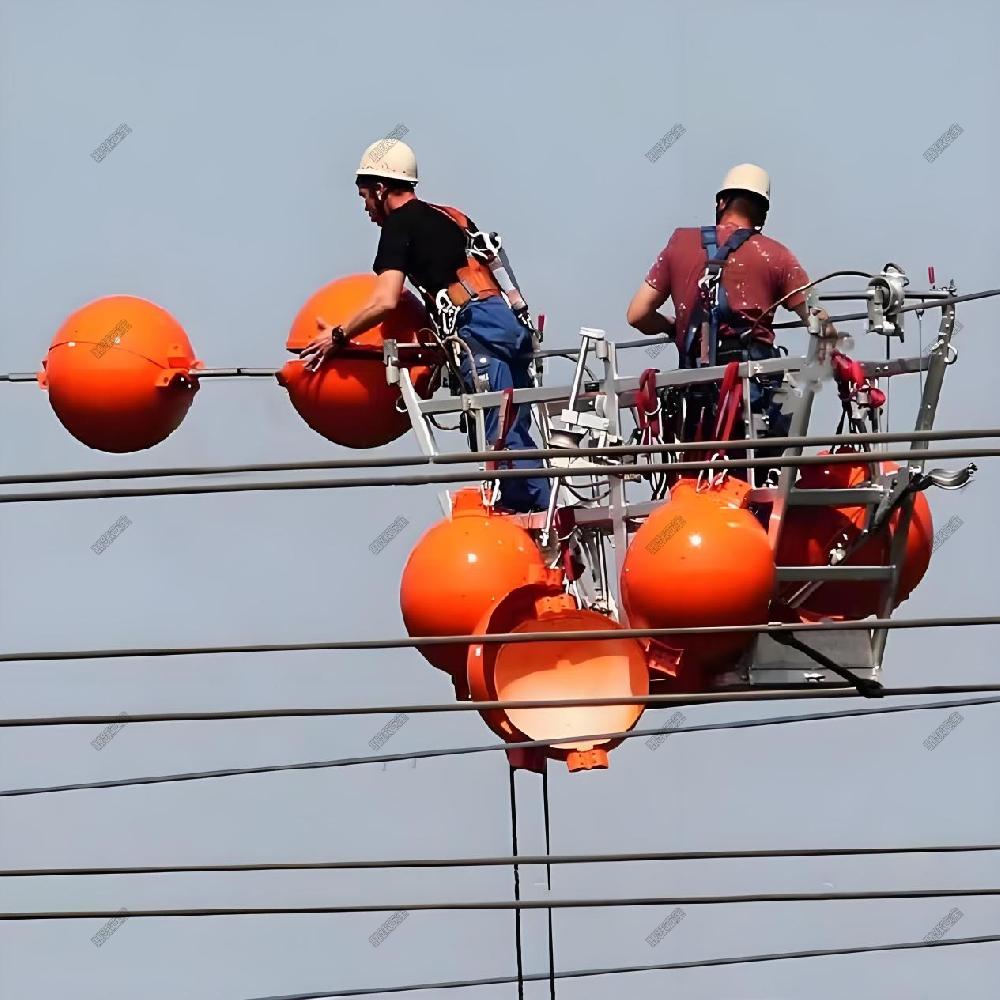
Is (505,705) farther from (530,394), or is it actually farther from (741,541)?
(530,394)

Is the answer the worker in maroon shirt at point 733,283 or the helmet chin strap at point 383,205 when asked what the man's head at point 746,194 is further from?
the helmet chin strap at point 383,205

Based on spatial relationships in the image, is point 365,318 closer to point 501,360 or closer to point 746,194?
point 501,360

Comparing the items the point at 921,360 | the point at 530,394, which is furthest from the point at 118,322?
the point at 921,360

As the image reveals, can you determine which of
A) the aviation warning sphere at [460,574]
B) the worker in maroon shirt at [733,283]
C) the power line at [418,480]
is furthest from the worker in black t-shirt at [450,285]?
the power line at [418,480]

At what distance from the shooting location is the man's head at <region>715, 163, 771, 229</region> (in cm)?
1003

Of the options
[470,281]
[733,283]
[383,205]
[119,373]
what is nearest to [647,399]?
[733,283]

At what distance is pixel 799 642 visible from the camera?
31.1 ft

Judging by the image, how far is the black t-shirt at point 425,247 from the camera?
10.4 m

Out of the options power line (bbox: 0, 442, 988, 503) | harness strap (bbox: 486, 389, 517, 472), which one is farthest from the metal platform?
power line (bbox: 0, 442, 988, 503)

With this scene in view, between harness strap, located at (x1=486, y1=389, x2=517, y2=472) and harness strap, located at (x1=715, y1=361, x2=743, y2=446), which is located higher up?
harness strap, located at (x1=715, y1=361, x2=743, y2=446)

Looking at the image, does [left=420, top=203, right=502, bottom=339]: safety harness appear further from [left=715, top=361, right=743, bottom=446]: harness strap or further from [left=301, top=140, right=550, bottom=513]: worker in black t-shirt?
[left=715, top=361, right=743, bottom=446]: harness strap

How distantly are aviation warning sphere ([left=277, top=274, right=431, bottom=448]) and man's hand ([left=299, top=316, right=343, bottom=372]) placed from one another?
0.09 ft

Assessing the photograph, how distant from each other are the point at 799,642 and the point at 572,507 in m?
Result: 1.12

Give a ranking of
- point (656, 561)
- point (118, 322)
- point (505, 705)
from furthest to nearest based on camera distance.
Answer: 1. point (118, 322)
2. point (656, 561)
3. point (505, 705)
